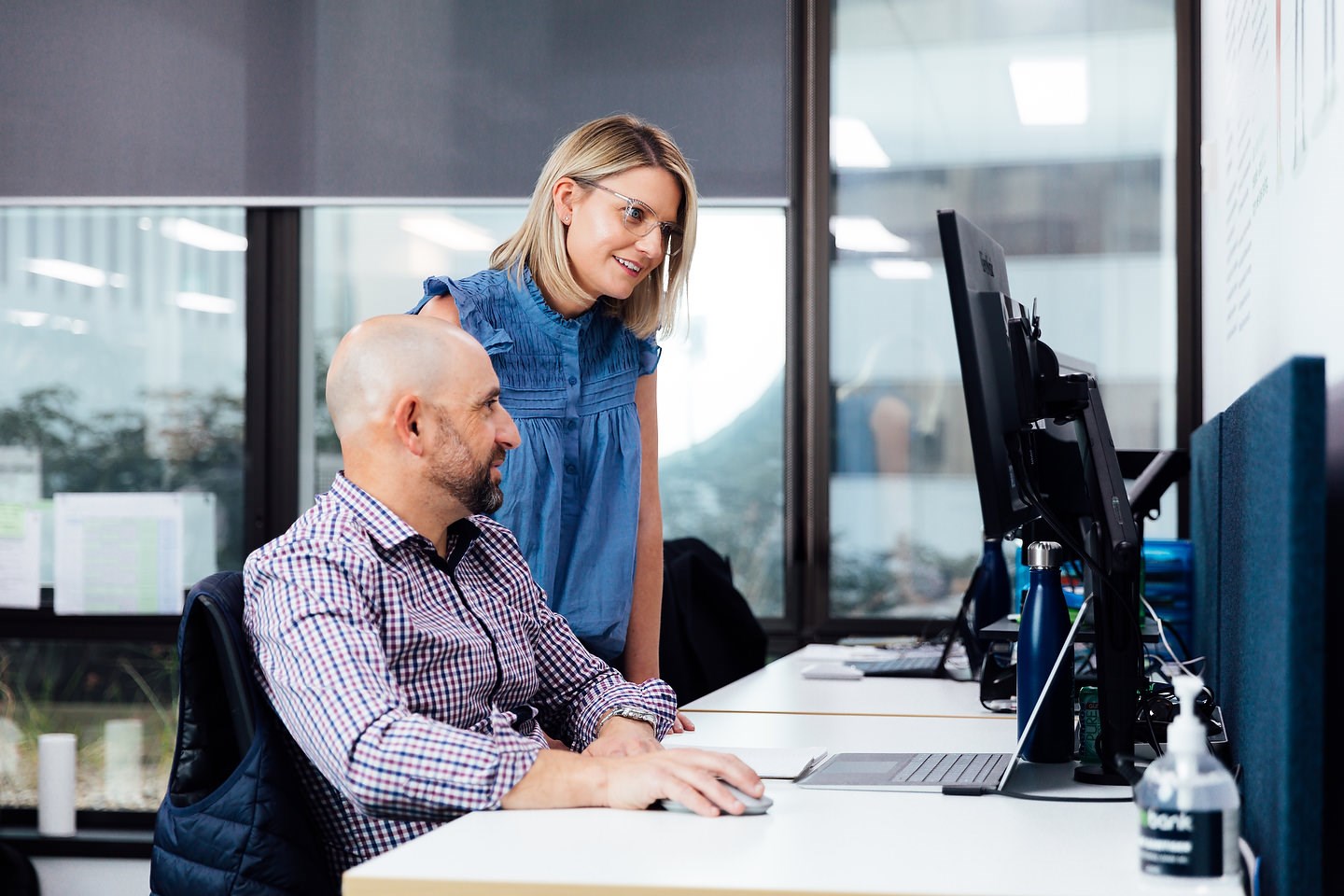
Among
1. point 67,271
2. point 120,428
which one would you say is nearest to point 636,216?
point 120,428

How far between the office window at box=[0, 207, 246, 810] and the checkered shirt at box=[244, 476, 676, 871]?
221 centimetres

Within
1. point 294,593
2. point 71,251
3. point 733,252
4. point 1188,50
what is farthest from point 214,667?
point 1188,50

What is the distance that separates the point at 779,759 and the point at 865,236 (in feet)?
7.54

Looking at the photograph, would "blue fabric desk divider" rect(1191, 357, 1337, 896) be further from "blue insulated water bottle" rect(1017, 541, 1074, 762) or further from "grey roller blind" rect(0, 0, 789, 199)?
"grey roller blind" rect(0, 0, 789, 199)

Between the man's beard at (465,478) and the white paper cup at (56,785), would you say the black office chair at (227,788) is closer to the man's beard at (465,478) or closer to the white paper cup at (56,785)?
the man's beard at (465,478)

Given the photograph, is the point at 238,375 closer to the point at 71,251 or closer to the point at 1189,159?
the point at 71,251

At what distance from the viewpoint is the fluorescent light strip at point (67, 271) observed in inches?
146

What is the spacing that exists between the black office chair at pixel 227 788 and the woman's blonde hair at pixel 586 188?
0.78m

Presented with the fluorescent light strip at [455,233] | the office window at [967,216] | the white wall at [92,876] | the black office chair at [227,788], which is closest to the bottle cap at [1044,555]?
the black office chair at [227,788]

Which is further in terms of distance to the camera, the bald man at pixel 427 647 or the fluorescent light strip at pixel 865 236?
the fluorescent light strip at pixel 865 236

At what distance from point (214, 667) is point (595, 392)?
0.80 meters

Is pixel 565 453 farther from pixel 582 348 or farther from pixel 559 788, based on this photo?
pixel 559 788

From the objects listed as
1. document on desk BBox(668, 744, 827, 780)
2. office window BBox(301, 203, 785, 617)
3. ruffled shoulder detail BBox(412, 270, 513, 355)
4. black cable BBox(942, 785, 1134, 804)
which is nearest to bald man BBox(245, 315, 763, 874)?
document on desk BBox(668, 744, 827, 780)

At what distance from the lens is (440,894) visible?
978 millimetres
